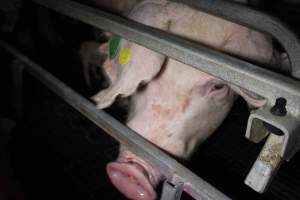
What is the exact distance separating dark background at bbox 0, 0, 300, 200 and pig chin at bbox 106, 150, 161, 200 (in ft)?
1.19

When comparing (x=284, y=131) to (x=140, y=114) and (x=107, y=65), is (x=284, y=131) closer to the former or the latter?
(x=140, y=114)

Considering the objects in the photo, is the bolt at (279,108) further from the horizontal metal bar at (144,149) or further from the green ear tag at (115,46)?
the green ear tag at (115,46)

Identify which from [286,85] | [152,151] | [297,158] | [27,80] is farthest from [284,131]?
[27,80]

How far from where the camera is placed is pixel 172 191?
41.6 inches

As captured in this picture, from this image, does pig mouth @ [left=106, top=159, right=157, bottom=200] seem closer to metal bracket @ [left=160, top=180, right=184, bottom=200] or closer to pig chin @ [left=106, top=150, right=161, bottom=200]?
pig chin @ [left=106, top=150, right=161, bottom=200]

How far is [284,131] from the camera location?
0.74m

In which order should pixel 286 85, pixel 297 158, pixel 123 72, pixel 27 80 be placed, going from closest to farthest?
1. pixel 286 85
2. pixel 123 72
3. pixel 297 158
4. pixel 27 80

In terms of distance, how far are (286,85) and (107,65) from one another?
0.98m

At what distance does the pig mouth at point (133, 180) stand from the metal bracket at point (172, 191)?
0.16m

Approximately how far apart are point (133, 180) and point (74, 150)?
99 centimetres

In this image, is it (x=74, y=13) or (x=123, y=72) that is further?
(x=123, y=72)

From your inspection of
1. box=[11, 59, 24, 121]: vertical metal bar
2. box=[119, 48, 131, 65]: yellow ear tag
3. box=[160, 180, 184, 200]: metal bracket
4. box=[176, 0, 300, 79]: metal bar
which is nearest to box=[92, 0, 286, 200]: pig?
box=[119, 48, 131, 65]: yellow ear tag

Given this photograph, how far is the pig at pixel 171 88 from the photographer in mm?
1270

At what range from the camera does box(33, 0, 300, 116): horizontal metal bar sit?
72 cm
